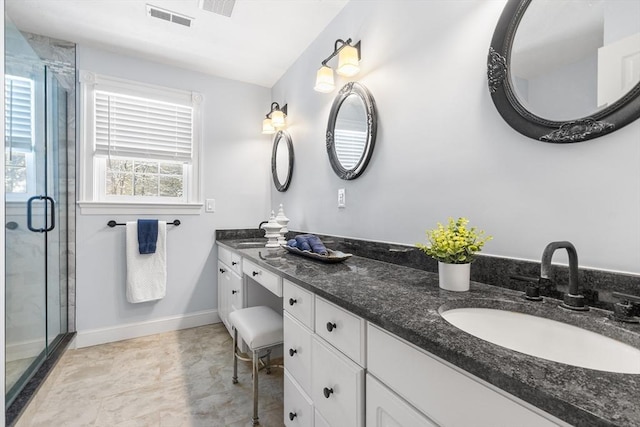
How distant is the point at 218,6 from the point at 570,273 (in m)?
2.41

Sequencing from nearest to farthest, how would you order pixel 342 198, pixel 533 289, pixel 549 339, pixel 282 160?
pixel 549 339 → pixel 533 289 → pixel 342 198 → pixel 282 160

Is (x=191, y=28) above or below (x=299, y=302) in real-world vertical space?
above

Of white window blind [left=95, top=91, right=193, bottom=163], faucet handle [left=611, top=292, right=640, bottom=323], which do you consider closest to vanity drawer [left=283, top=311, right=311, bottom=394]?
faucet handle [left=611, top=292, right=640, bottom=323]

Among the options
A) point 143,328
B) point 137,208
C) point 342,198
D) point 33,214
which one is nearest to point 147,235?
point 137,208

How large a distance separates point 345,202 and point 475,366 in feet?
4.93

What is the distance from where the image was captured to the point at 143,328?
2.64 metres

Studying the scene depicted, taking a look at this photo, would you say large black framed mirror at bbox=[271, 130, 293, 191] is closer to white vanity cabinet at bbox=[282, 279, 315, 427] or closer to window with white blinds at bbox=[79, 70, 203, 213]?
window with white blinds at bbox=[79, 70, 203, 213]

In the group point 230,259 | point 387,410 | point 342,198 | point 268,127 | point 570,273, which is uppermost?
point 268,127

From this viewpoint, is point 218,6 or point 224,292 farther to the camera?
point 224,292

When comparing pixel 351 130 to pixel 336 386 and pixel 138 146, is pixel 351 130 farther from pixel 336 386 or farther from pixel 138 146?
pixel 138 146

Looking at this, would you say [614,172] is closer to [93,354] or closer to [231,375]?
[231,375]

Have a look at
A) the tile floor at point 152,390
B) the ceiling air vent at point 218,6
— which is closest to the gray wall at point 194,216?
the tile floor at point 152,390

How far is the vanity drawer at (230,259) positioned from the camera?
2.16 meters

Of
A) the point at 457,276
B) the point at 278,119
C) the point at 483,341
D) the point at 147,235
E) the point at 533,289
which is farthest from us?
the point at 278,119
